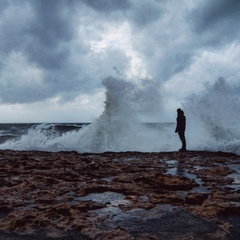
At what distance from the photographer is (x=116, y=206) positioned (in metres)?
4.24

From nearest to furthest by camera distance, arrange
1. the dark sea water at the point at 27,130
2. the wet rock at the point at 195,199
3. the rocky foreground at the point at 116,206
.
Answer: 1. the rocky foreground at the point at 116,206
2. the wet rock at the point at 195,199
3. the dark sea water at the point at 27,130

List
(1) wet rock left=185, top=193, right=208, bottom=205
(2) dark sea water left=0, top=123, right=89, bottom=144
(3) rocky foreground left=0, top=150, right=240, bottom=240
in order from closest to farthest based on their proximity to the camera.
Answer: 1. (3) rocky foreground left=0, top=150, right=240, bottom=240
2. (1) wet rock left=185, top=193, right=208, bottom=205
3. (2) dark sea water left=0, top=123, right=89, bottom=144

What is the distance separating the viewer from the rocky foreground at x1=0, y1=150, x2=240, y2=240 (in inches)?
127

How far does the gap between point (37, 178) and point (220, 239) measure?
4186 millimetres

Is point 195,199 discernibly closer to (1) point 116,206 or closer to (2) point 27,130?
(1) point 116,206

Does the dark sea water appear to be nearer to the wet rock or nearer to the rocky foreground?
the rocky foreground

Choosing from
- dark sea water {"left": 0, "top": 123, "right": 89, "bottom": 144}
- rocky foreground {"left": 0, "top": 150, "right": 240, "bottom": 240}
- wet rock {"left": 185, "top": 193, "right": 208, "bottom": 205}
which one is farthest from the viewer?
dark sea water {"left": 0, "top": 123, "right": 89, "bottom": 144}

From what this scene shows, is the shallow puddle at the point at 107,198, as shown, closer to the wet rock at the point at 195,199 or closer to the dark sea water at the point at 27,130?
the wet rock at the point at 195,199

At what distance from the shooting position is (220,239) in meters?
3.00

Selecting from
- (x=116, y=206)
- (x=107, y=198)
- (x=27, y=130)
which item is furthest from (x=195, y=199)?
(x=27, y=130)

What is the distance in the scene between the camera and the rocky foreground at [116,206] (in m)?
3.23

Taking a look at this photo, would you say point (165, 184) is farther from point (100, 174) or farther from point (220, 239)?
point (220, 239)

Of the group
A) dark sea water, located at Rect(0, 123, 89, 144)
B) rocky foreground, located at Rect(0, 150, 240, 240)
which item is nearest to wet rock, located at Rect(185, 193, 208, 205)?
rocky foreground, located at Rect(0, 150, 240, 240)

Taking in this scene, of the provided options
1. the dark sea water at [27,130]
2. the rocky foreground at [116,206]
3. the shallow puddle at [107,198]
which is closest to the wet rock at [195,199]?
the rocky foreground at [116,206]
